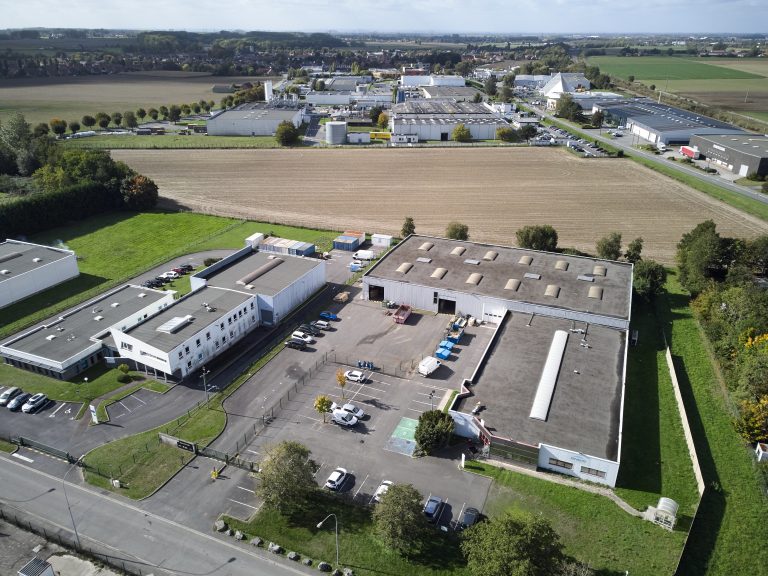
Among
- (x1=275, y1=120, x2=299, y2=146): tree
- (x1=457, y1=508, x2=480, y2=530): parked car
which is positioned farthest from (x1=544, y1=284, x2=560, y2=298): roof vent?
(x1=275, y1=120, x2=299, y2=146): tree

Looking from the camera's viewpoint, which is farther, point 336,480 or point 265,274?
point 265,274

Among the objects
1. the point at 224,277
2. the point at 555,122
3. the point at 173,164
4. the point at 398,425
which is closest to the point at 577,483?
the point at 398,425

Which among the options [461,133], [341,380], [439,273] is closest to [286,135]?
[461,133]

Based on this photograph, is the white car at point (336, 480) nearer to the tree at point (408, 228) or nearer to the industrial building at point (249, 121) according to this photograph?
the tree at point (408, 228)

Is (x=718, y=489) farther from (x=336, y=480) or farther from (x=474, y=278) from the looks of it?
(x=474, y=278)

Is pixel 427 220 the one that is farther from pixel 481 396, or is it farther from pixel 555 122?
pixel 555 122

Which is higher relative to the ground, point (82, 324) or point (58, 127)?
point (58, 127)
